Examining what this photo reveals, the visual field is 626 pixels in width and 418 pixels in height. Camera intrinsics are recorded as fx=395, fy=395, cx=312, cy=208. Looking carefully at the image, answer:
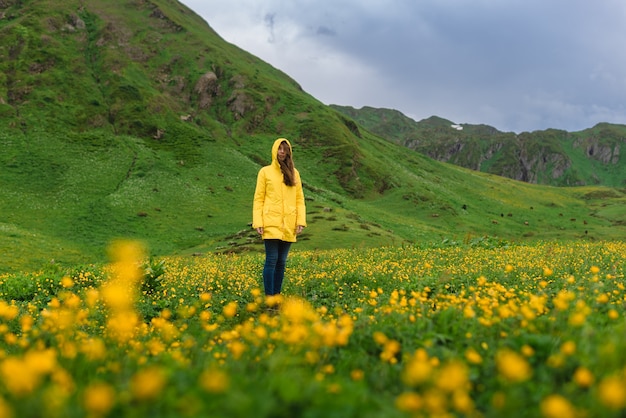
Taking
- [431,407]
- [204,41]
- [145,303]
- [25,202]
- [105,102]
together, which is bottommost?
[25,202]

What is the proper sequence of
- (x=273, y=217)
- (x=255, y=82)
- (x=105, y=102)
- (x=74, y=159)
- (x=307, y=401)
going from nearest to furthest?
1. (x=307, y=401)
2. (x=273, y=217)
3. (x=74, y=159)
4. (x=105, y=102)
5. (x=255, y=82)

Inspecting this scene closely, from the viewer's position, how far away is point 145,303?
33.4ft

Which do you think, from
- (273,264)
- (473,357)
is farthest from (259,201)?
(473,357)

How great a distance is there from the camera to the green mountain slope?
46469 millimetres

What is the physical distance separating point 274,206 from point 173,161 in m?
68.2

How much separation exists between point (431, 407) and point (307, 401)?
0.78 metres

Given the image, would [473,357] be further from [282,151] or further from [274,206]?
[282,151]

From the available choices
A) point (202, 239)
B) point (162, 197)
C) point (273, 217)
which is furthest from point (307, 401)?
point (162, 197)

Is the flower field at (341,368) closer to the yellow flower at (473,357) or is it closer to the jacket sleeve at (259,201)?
the yellow flower at (473,357)

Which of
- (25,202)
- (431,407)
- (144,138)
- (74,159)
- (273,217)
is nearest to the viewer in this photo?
(431,407)

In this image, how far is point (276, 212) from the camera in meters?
9.52

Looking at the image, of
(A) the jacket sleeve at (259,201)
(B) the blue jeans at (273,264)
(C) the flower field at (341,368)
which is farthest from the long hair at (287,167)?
(C) the flower field at (341,368)

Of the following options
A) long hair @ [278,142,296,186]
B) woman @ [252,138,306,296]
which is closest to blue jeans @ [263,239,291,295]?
woman @ [252,138,306,296]

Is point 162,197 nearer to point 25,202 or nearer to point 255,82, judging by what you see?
point 25,202
